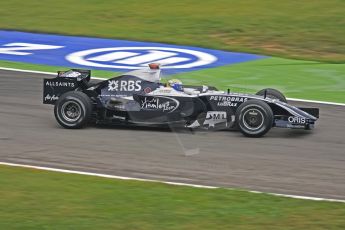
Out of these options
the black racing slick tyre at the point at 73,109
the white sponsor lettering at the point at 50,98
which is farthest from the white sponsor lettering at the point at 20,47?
the black racing slick tyre at the point at 73,109

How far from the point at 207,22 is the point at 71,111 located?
12.2 metres

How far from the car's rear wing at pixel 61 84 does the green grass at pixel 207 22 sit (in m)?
8.44

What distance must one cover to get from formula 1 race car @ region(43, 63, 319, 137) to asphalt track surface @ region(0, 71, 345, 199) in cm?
20

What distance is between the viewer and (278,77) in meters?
18.4

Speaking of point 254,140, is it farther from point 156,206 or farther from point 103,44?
point 103,44

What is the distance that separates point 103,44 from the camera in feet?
72.2

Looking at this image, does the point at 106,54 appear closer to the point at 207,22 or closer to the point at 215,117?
the point at 207,22

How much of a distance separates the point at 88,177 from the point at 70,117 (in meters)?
3.06

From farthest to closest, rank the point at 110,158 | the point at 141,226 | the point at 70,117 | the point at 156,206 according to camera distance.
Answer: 1. the point at 70,117
2. the point at 110,158
3. the point at 156,206
4. the point at 141,226

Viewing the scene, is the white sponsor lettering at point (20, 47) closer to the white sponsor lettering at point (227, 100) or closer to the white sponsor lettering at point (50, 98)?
the white sponsor lettering at point (50, 98)

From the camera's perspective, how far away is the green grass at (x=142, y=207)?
818 centimetres

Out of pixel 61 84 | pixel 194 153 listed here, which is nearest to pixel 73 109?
pixel 61 84

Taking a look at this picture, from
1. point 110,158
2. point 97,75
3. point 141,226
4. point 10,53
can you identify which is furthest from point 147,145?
point 10,53


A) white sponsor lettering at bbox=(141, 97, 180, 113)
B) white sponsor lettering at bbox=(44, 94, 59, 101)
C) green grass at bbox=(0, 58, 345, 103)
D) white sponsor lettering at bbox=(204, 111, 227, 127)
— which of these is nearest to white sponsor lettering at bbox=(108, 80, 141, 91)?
white sponsor lettering at bbox=(141, 97, 180, 113)
